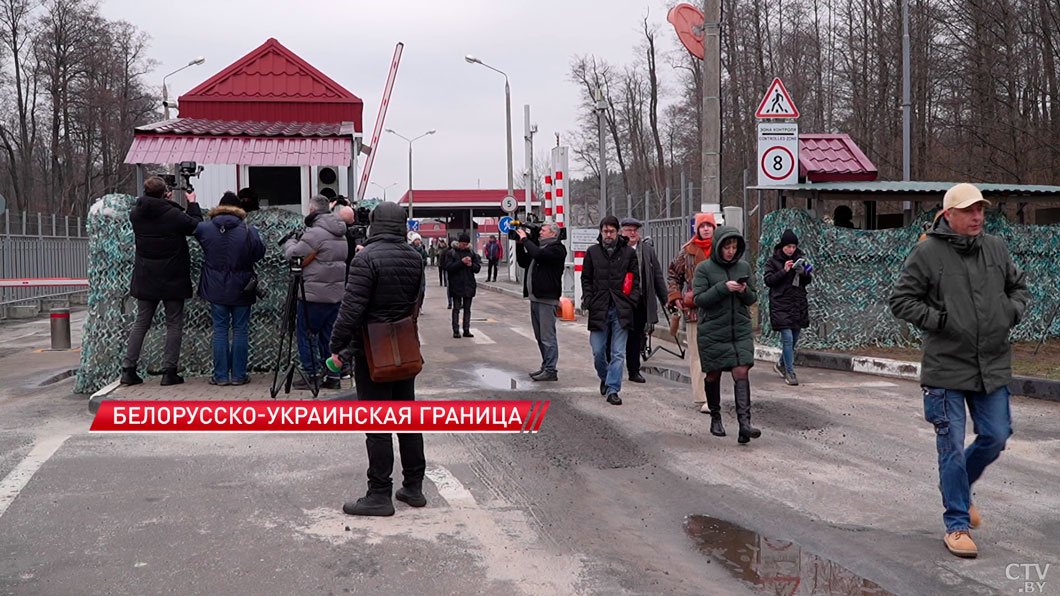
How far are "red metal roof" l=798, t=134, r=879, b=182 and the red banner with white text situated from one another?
6.78 meters

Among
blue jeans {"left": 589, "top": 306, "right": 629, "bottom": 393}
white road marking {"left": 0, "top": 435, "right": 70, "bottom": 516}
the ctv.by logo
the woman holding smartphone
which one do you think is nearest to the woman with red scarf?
blue jeans {"left": 589, "top": 306, "right": 629, "bottom": 393}

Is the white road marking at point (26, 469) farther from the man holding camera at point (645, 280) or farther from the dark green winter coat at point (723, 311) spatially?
the man holding camera at point (645, 280)

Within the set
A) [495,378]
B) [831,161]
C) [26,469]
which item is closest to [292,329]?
[495,378]

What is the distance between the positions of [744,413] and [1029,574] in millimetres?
3089

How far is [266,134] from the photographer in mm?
11805

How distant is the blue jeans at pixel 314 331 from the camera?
9.28 meters

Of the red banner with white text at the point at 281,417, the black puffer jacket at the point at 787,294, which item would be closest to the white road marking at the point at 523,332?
the black puffer jacket at the point at 787,294

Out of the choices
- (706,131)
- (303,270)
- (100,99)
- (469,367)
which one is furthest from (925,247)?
(100,99)

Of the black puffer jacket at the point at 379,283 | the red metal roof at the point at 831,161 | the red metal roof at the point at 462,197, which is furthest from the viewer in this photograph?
the red metal roof at the point at 462,197

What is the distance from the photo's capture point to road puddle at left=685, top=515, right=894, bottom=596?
14.5ft

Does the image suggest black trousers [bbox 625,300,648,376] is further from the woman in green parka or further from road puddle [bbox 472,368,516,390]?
the woman in green parka

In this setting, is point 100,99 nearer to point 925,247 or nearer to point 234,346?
point 234,346

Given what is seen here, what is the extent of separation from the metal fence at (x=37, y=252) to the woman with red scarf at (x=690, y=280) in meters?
17.2

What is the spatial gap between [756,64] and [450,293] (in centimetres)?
2639
